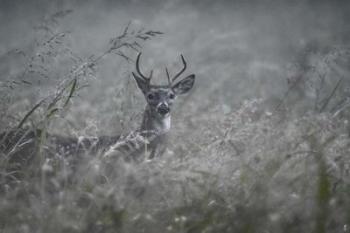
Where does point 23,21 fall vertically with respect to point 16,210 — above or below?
above

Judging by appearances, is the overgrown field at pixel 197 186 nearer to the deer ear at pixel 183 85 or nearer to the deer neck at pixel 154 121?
the deer neck at pixel 154 121

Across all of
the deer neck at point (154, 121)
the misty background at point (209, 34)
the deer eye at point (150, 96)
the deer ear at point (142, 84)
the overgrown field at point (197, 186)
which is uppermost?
the misty background at point (209, 34)

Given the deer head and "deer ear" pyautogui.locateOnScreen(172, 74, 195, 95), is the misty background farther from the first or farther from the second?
the deer head

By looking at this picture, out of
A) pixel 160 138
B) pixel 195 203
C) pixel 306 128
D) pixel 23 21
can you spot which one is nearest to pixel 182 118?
pixel 160 138

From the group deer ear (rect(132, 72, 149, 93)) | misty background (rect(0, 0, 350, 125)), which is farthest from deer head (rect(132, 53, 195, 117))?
misty background (rect(0, 0, 350, 125))

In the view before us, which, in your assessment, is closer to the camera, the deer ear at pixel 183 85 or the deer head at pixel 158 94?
the deer head at pixel 158 94

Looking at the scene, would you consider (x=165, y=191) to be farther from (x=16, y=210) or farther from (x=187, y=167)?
(x=16, y=210)

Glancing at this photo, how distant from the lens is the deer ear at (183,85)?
302 inches

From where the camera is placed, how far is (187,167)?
3746 mm

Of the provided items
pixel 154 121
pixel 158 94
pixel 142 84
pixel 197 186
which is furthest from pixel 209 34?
pixel 197 186

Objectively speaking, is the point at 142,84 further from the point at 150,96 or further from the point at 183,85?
the point at 183,85

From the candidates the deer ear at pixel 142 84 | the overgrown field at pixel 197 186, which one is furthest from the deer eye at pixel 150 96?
the overgrown field at pixel 197 186

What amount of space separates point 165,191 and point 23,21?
13308 millimetres

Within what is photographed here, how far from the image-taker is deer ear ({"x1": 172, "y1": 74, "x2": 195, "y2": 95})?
25.2ft
